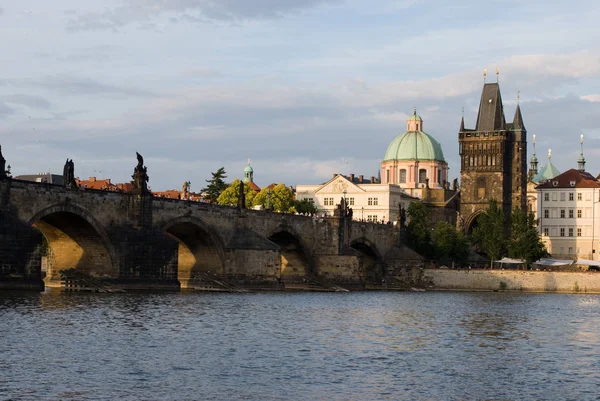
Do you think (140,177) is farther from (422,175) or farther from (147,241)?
(422,175)

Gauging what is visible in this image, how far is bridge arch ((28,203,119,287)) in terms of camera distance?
7406 cm

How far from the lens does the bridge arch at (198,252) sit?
87.7 meters

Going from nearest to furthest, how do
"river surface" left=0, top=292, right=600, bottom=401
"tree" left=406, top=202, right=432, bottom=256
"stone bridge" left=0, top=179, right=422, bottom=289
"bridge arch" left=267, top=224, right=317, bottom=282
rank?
"river surface" left=0, top=292, right=600, bottom=401, "stone bridge" left=0, top=179, right=422, bottom=289, "bridge arch" left=267, top=224, right=317, bottom=282, "tree" left=406, top=202, right=432, bottom=256

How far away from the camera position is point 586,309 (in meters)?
80.6

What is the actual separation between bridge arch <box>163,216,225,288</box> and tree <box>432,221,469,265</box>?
46.6 m

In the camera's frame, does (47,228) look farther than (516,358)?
Yes

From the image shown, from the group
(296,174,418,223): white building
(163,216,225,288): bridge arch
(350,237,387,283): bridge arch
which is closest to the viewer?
(163,216,225,288): bridge arch

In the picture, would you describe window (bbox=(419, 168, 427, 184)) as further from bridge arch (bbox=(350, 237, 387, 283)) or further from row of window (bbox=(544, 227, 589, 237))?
bridge arch (bbox=(350, 237, 387, 283))

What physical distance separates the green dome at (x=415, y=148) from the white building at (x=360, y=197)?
1670 cm

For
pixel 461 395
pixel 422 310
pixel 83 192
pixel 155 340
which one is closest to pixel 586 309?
pixel 422 310

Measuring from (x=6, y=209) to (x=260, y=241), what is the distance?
28.6 metres

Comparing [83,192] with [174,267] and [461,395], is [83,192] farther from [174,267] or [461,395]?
[461,395]

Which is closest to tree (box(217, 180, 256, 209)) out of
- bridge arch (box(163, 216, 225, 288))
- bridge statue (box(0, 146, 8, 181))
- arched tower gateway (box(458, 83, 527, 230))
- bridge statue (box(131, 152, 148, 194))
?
arched tower gateway (box(458, 83, 527, 230))

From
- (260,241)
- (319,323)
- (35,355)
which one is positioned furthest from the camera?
(260,241)
